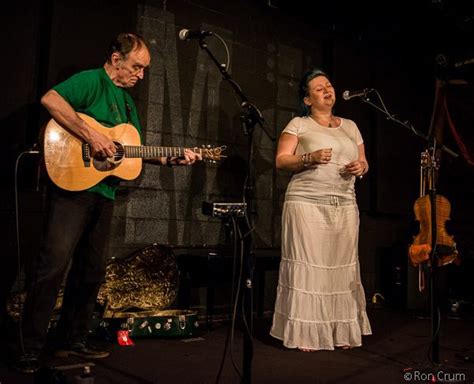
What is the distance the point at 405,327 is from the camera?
4.70 metres

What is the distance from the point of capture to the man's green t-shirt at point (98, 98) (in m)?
2.90

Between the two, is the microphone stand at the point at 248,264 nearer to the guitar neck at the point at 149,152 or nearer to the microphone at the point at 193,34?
the microphone at the point at 193,34

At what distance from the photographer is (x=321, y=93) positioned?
12.4 feet

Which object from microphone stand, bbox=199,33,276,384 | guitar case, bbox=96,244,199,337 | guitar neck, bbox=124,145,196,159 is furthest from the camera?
guitar case, bbox=96,244,199,337

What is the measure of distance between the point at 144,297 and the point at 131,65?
6.36 feet

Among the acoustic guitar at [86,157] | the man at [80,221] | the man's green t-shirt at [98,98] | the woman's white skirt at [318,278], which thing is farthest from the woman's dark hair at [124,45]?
the woman's white skirt at [318,278]

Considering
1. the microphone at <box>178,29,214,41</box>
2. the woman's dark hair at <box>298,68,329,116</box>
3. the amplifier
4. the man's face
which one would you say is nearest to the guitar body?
the man's face

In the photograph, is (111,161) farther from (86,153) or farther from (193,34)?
(193,34)

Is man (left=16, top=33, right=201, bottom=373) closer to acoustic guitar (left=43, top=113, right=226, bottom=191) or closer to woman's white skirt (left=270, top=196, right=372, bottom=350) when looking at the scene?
acoustic guitar (left=43, top=113, right=226, bottom=191)

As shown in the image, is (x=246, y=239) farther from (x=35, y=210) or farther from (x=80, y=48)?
(x=80, y=48)

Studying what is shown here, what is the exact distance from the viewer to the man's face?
3186mm

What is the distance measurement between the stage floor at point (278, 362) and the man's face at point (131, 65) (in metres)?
1.81

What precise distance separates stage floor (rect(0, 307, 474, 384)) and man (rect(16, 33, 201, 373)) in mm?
196

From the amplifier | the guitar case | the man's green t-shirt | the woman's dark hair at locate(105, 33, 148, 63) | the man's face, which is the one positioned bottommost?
the guitar case
